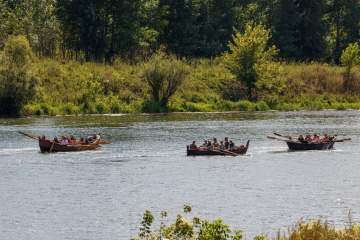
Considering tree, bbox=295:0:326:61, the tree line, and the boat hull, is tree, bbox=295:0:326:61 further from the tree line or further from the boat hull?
the boat hull

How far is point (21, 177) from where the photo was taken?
5925 centimetres

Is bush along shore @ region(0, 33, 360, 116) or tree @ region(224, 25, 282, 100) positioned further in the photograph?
tree @ region(224, 25, 282, 100)

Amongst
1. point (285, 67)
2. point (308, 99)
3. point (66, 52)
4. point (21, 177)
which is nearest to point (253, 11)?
point (285, 67)

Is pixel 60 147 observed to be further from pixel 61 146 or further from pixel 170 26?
pixel 170 26

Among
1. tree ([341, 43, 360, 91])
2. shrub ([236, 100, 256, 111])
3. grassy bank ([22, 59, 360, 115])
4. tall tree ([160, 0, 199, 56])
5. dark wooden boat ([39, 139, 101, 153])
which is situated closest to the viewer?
dark wooden boat ([39, 139, 101, 153])

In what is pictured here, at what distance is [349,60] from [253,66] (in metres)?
20.2

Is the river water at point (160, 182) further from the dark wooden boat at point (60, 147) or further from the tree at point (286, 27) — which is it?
the tree at point (286, 27)

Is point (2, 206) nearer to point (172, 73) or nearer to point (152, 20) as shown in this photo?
point (172, 73)

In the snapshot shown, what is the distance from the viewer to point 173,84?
116 meters

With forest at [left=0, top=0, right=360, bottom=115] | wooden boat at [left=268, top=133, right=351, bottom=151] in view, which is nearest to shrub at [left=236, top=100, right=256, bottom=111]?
forest at [left=0, top=0, right=360, bottom=115]

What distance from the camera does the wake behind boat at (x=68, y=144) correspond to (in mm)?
72588

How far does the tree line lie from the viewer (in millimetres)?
129250

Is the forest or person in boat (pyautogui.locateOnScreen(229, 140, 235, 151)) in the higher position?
the forest

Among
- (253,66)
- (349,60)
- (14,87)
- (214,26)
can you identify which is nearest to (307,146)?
(14,87)
